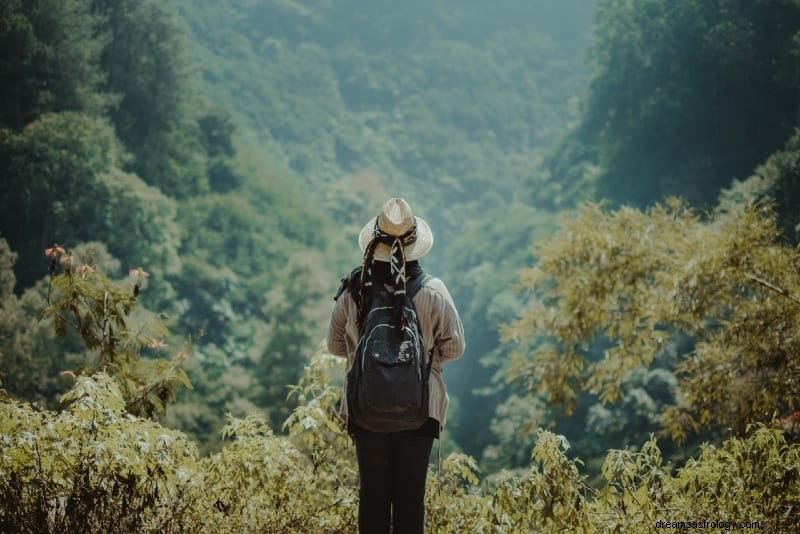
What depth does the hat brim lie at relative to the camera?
2611 mm

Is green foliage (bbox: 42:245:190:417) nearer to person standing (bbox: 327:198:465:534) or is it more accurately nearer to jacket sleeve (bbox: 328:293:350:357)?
jacket sleeve (bbox: 328:293:350:357)

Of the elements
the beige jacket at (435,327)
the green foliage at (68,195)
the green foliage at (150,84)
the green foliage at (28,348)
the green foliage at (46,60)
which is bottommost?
the beige jacket at (435,327)

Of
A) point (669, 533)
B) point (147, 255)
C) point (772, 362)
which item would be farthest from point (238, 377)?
point (669, 533)

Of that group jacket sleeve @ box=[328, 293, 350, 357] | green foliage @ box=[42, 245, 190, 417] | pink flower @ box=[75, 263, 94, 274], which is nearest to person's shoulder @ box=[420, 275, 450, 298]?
jacket sleeve @ box=[328, 293, 350, 357]

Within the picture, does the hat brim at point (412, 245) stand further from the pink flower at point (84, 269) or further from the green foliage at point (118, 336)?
the pink flower at point (84, 269)

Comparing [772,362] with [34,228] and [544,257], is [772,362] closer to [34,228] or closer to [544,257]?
[544,257]

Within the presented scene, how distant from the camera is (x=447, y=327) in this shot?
2.58 m

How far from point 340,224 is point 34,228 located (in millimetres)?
42310

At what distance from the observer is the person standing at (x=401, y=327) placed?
2459 mm

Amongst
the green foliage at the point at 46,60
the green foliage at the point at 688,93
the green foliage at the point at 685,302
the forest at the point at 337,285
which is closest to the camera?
the forest at the point at 337,285

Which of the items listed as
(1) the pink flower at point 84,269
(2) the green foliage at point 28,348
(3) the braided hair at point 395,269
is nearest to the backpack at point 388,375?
(3) the braided hair at point 395,269

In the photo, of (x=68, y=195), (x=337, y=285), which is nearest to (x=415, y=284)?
(x=68, y=195)

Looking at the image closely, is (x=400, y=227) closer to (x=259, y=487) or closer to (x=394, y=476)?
(x=394, y=476)

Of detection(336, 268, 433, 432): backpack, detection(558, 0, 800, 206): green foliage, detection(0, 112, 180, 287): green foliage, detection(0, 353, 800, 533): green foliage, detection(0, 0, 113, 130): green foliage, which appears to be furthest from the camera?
detection(0, 0, 113, 130): green foliage
